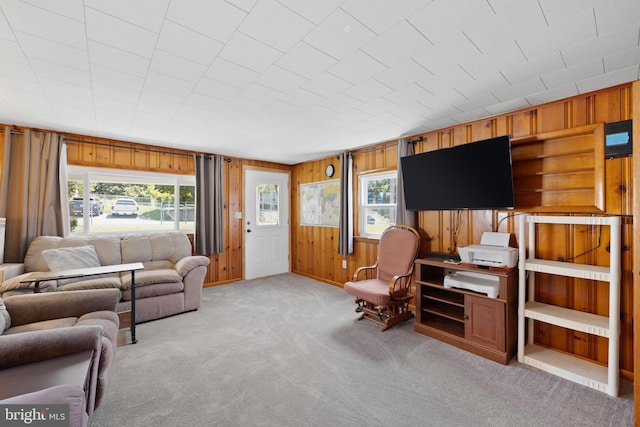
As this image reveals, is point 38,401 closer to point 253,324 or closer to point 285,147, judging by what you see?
point 253,324

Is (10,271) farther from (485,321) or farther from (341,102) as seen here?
(485,321)

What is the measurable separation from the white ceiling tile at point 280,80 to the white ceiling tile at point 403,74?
617 mm

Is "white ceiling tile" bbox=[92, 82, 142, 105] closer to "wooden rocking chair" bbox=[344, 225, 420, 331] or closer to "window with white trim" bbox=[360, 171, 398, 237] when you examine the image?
"wooden rocking chair" bbox=[344, 225, 420, 331]

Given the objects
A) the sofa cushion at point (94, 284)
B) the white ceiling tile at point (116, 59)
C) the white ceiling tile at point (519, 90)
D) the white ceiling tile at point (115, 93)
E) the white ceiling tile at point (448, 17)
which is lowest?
the sofa cushion at point (94, 284)

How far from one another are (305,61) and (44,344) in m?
2.22

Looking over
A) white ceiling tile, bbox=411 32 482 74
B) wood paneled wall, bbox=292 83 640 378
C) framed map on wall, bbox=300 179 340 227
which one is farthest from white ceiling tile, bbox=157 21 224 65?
framed map on wall, bbox=300 179 340 227

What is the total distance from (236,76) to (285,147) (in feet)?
7.01

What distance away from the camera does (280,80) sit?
6.86 ft

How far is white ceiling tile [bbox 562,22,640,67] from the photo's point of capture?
1.55 m

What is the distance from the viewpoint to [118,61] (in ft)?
6.01

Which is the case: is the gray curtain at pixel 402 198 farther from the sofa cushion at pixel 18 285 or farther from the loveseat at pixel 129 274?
the sofa cushion at pixel 18 285

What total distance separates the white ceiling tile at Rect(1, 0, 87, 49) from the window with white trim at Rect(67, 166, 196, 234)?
2753 millimetres

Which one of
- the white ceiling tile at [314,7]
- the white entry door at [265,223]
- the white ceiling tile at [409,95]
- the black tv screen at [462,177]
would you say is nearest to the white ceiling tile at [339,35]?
the white ceiling tile at [314,7]

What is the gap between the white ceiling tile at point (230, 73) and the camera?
189 cm
